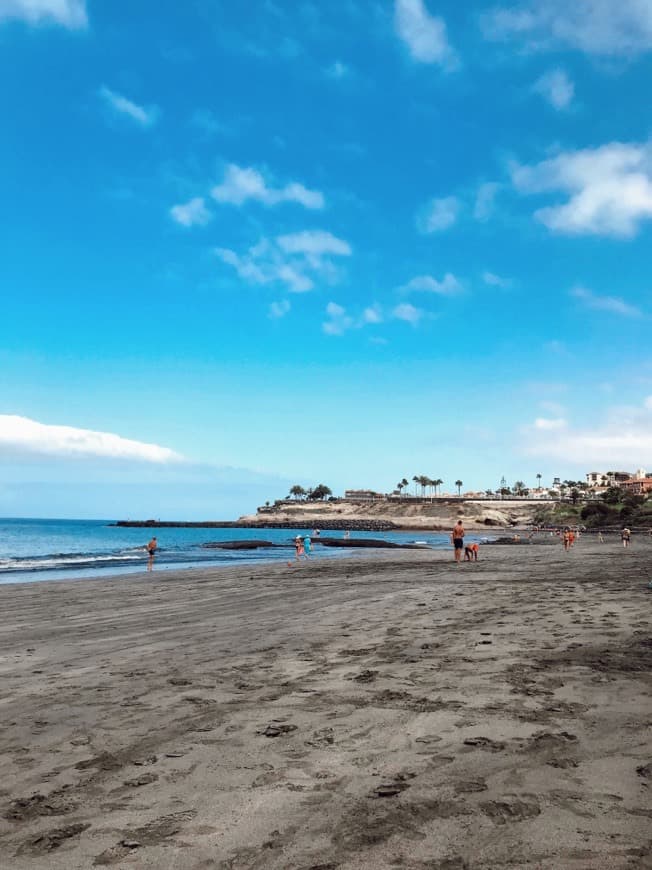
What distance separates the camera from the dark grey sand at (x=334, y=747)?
137 inches

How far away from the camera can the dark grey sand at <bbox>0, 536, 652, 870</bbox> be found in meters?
3.49

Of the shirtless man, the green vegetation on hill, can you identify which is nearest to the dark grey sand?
the shirtless man

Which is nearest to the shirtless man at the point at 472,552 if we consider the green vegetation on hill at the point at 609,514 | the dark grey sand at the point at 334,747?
the dark grey sand at the point at 334,747

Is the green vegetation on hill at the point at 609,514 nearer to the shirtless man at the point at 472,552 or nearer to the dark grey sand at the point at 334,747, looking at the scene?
the shirtless man at the point at 472,552

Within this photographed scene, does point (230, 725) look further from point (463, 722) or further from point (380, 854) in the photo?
point (380, 854)

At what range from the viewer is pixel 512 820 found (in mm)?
3697

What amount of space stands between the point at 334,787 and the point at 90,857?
1617 millimetres

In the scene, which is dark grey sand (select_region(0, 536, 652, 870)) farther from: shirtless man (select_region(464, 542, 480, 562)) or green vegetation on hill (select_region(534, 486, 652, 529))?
green vegetation on hill (select_region(534, 486, 652, 529))

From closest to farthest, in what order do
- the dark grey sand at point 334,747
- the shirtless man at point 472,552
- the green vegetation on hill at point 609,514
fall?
the dark grey sand at point 334,747 < the shirtless man at point 472,552 < the green vegetation on hill at point 609,514

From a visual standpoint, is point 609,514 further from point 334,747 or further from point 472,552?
point 334,747

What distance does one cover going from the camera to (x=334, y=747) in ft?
16.5

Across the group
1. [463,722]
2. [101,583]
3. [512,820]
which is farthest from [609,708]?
[101,583]

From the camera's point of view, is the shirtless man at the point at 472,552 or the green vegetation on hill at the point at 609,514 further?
the green vegetation on hill at the point at 609,514

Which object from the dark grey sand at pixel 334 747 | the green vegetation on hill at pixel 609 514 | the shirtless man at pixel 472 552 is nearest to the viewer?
the dark grey sand at pixel 334 747
